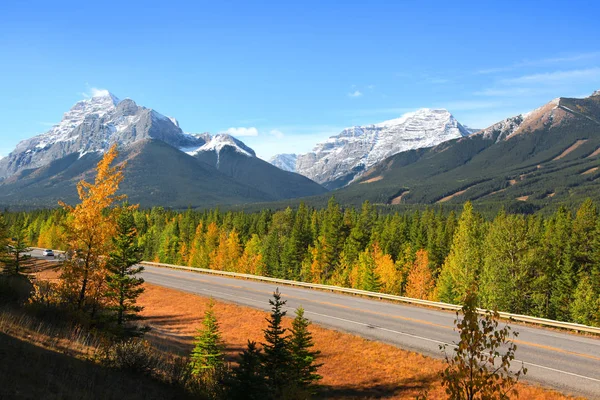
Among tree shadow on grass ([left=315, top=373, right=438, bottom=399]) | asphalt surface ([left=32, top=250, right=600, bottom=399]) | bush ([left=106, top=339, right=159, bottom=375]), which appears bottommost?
tree shadow on grass ([left=315, top=373, right=438, bottom=399])

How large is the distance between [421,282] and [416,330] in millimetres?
39494

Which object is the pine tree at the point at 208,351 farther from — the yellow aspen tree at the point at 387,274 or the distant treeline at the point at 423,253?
the yellow aspen tree at the point at 387,274

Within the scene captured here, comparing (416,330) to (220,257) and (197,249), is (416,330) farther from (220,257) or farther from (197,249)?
(197,249)

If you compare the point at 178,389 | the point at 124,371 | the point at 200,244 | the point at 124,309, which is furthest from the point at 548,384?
the point at 200,244

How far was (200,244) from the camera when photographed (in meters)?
89.8

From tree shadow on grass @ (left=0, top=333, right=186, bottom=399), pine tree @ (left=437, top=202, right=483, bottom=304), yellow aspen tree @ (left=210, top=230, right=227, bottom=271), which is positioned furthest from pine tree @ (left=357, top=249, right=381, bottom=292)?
tree shadow on grass @ (left=0, top=333, right=186, bottom=399)

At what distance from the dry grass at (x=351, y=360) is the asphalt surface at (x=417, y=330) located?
914 mm

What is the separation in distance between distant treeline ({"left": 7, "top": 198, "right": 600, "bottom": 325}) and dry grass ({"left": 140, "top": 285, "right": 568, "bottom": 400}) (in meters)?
7.15

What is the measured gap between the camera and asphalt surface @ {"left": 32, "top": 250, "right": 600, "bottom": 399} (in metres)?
16.3

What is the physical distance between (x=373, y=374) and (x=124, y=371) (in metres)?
12.1

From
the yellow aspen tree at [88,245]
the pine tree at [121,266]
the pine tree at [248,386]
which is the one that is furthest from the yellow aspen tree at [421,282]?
the pine tree at [248,386]

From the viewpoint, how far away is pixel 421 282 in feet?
199

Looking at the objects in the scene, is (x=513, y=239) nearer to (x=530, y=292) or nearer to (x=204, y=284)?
(x=530, y=292)

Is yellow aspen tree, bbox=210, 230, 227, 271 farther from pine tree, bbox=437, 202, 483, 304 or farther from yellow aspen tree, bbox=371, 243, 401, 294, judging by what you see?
pine tree, bbox=437, 202, 483, 304
